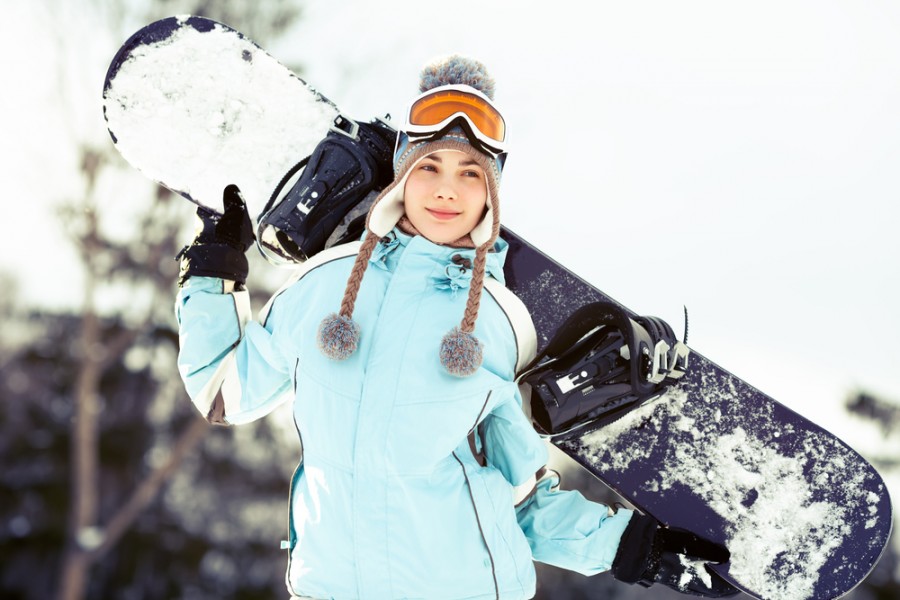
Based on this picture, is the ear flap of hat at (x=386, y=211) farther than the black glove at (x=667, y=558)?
No

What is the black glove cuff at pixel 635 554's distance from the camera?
1836 millimetres

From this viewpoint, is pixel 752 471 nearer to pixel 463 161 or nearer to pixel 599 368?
pixel 599 368

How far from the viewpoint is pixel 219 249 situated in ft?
6.08

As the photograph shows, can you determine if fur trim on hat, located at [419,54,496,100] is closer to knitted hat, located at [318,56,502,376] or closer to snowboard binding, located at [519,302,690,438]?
knitted hat, located at [318,56,502,376]

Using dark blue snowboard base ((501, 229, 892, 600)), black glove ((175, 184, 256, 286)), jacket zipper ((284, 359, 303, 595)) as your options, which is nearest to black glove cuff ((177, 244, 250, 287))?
black glove ((175, 184, 256, 286))

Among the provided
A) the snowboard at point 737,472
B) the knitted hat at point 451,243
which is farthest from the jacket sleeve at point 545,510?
the snowboard at point 737,472

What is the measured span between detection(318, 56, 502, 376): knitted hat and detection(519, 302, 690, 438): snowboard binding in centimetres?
32

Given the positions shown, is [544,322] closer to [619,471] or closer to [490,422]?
[619,471]

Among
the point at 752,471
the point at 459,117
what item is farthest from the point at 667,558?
the point at 459,117

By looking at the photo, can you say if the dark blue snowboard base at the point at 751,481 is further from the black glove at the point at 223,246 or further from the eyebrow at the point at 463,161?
the black glove at the point at 223,246

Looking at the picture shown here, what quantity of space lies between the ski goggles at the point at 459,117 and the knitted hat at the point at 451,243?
0.06 ft

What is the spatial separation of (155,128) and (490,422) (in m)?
1.56

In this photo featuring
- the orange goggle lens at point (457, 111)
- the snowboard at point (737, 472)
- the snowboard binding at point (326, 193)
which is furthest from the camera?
the snowboard at point (737, 472)

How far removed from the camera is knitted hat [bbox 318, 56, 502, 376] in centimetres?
155
